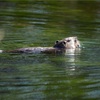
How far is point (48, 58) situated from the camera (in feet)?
47.1

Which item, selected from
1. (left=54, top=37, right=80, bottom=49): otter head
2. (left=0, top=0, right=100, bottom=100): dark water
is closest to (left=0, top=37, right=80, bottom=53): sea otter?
(left=54, top=37, right=80, bottom=49): otter head

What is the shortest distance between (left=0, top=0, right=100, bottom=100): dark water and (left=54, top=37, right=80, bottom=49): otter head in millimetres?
213

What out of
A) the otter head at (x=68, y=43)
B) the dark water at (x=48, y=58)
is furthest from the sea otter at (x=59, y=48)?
the dark water at (x=48, y=58)

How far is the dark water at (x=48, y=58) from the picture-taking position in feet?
36.4

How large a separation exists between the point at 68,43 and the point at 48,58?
177 cm

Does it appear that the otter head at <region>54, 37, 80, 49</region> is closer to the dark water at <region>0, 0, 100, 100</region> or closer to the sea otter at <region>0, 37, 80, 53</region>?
the sea otter at <region>0, 37, 80, 53</region>

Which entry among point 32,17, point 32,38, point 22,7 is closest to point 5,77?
point 32,38

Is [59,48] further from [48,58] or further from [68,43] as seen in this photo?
[48,58]

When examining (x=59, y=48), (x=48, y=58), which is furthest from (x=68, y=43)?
(x=48, y=58)

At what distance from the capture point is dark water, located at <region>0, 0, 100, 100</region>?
11102 millimetres

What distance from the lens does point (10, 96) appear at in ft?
34.8

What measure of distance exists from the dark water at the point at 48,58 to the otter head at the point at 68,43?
0.21 m

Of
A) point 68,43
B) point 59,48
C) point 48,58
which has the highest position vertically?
point 68,43

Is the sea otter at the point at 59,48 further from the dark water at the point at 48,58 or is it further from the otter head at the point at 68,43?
the dark water at the point at 48,58
